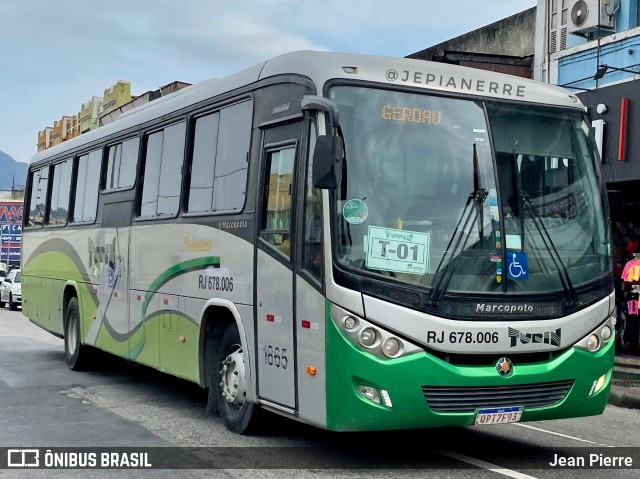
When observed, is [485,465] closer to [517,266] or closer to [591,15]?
[517,266]

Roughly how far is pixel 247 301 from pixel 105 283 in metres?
4.68

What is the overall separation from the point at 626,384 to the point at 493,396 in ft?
21.7

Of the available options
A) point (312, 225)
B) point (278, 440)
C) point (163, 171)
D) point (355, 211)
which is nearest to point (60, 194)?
point (163, 171)

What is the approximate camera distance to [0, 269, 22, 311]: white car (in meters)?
34.3

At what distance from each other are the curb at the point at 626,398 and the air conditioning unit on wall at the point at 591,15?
8.38m

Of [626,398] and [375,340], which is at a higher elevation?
[375,340]

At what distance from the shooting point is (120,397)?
444 inches

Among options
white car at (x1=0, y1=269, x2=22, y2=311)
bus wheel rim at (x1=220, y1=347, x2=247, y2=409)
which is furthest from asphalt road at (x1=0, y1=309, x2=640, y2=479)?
white car at (x1=0, y1=269, x2=22, y2=311)

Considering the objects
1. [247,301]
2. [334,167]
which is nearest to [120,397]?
[247,301]

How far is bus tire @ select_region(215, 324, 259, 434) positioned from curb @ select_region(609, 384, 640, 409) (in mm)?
5663

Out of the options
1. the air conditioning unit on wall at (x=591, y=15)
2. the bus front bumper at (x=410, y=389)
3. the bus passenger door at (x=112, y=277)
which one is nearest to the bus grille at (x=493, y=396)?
the bus front bumper at (x=410, y=389)

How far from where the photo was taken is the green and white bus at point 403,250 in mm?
6922

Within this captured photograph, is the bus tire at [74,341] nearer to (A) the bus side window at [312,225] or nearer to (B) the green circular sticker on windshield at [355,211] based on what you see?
(A) the bus side window at [312,225]

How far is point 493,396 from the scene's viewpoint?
711 cm
